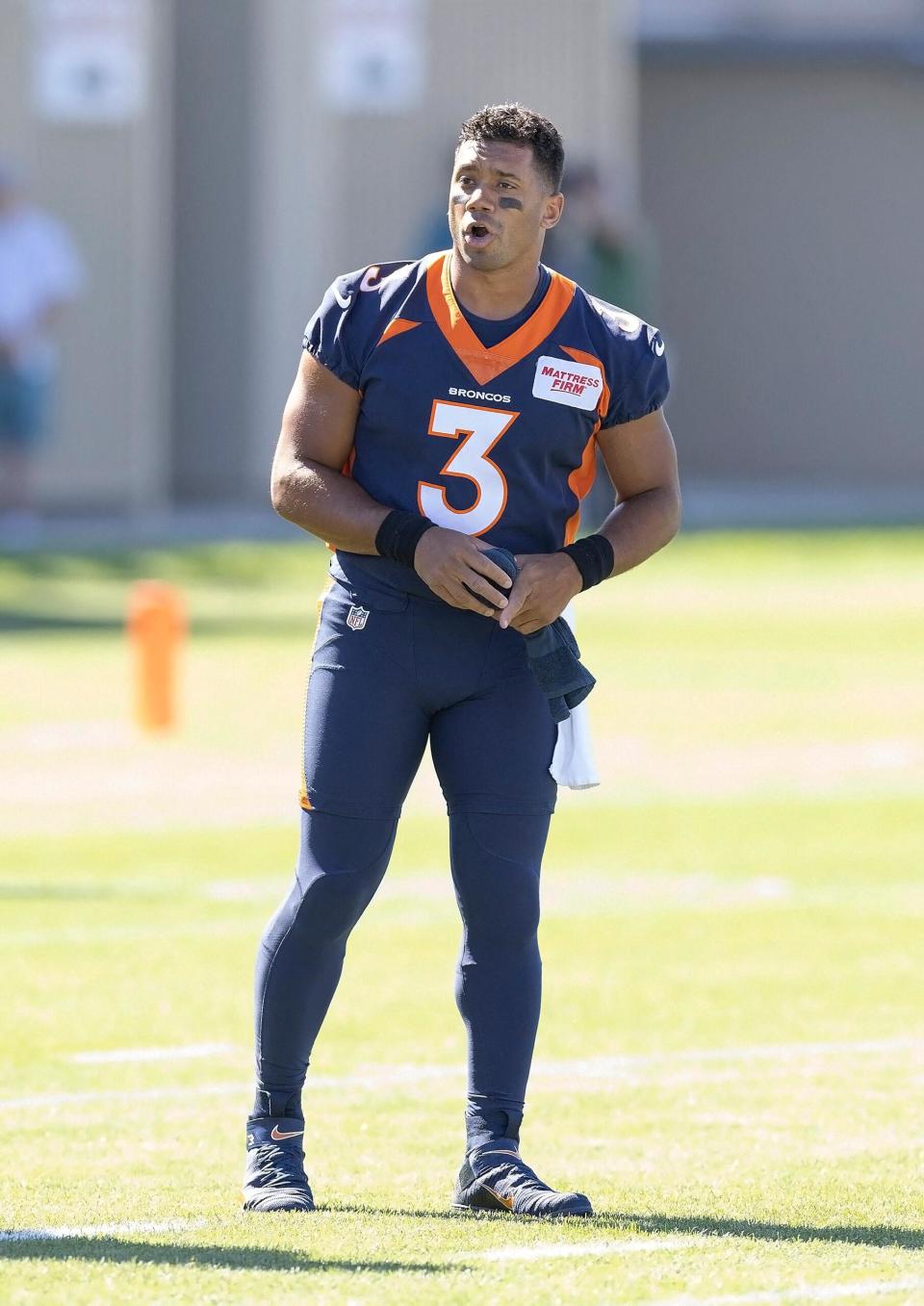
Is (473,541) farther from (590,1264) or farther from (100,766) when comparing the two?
(100,766)

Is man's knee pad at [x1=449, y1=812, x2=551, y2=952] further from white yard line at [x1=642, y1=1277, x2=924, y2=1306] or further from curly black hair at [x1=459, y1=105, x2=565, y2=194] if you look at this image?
curly black hair at [x1=459, y1=105, x2=565, y2=194]

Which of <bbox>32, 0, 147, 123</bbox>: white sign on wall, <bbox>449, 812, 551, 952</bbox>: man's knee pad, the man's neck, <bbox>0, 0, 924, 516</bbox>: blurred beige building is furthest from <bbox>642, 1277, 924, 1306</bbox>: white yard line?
<bbox>32, 0, 147, 123</bbox>: white sign on wall

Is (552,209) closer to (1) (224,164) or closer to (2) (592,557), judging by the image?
(2) (592,557)

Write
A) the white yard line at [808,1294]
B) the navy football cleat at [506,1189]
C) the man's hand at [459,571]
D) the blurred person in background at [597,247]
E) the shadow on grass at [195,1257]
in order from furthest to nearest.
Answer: the blurred person in background at [597,247] < the navy football cleat at [506,1189] < the man's hand at [459,571] < the shadow on grass at [195,1257] < the white yard line at [808,1294]

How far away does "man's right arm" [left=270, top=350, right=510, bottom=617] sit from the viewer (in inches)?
220

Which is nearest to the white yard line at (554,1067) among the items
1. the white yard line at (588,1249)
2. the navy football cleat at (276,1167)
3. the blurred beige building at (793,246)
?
the navy football cleat at (276,1167)

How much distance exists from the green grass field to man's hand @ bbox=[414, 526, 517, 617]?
1.22 metres

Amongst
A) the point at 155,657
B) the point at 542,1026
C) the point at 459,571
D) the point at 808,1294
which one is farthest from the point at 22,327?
the point at 808,1294

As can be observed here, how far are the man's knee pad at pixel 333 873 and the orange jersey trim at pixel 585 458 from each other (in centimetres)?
73

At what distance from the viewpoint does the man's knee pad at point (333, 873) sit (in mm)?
5730

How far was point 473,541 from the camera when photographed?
5605 millimetres

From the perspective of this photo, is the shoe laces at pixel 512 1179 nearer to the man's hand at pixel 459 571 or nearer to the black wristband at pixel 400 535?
the man's hand at pixel 459 571

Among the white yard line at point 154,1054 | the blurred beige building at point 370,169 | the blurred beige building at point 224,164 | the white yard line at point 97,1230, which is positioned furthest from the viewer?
the blurred beige building at point 370,169

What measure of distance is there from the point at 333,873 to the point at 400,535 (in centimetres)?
69
